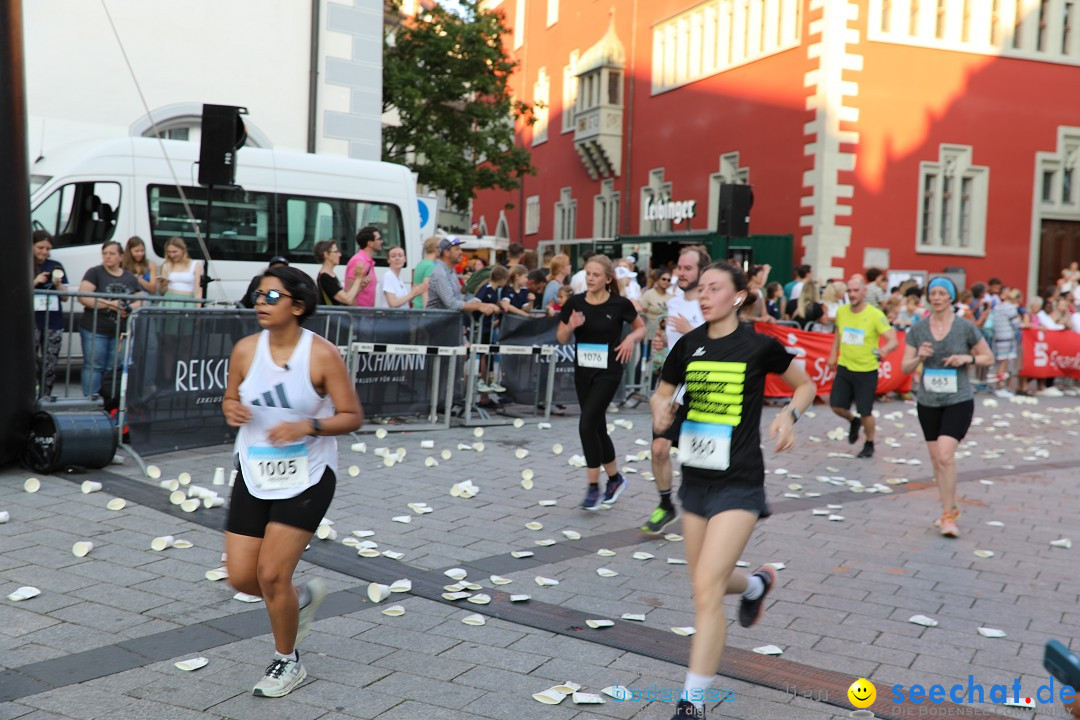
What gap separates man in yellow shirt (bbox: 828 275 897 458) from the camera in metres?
11.1

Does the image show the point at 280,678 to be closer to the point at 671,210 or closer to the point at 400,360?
the point at 400,360

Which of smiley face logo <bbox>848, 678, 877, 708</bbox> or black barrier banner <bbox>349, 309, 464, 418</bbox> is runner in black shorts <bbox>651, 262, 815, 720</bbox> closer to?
smiley face logo <bbox>848, 678, 877, 708</bbox>

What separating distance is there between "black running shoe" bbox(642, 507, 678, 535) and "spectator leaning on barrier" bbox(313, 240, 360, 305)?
18.4 ft

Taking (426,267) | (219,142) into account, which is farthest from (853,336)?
(219,142)

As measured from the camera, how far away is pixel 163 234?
45.6ft

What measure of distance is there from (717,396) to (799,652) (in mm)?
1306

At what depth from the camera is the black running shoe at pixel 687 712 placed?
3865 millimetres

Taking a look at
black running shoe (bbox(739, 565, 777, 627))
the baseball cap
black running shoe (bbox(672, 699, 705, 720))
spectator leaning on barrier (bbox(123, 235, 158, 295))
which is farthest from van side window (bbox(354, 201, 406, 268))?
black running shoe (bbox(672, 699, 705, 720))

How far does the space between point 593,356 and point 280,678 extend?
4.14 m

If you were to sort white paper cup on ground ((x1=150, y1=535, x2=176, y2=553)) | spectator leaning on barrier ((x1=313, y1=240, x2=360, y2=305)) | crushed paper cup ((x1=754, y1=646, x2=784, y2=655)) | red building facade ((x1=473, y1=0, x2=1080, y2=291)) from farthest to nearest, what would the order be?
red building facade ((x1=473, y1=0, x2=1080, y2=291)), spectator leaning on barrier ((x1=313, y1=240, x2=360, y2=305)), white paper cup on ground ((x1=150, y1=535, x2=176, y2=553)), crushed paper cup ((x1=754, y1=646, x2=784, y2=655))

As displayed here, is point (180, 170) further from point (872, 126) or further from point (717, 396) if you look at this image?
point (872, 126)

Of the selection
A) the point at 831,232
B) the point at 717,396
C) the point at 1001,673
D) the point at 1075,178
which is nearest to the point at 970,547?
the point at 1001,673

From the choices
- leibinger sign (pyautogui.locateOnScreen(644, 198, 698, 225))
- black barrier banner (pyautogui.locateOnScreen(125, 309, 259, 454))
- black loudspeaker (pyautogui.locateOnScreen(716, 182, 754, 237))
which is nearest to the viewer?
black barrier banner (pyautogui.locateOnScreen(125, 309, 259, 454))

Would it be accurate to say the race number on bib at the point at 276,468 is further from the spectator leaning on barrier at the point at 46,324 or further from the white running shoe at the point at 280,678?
the spectator leaning on barrier at the point at 46,324
